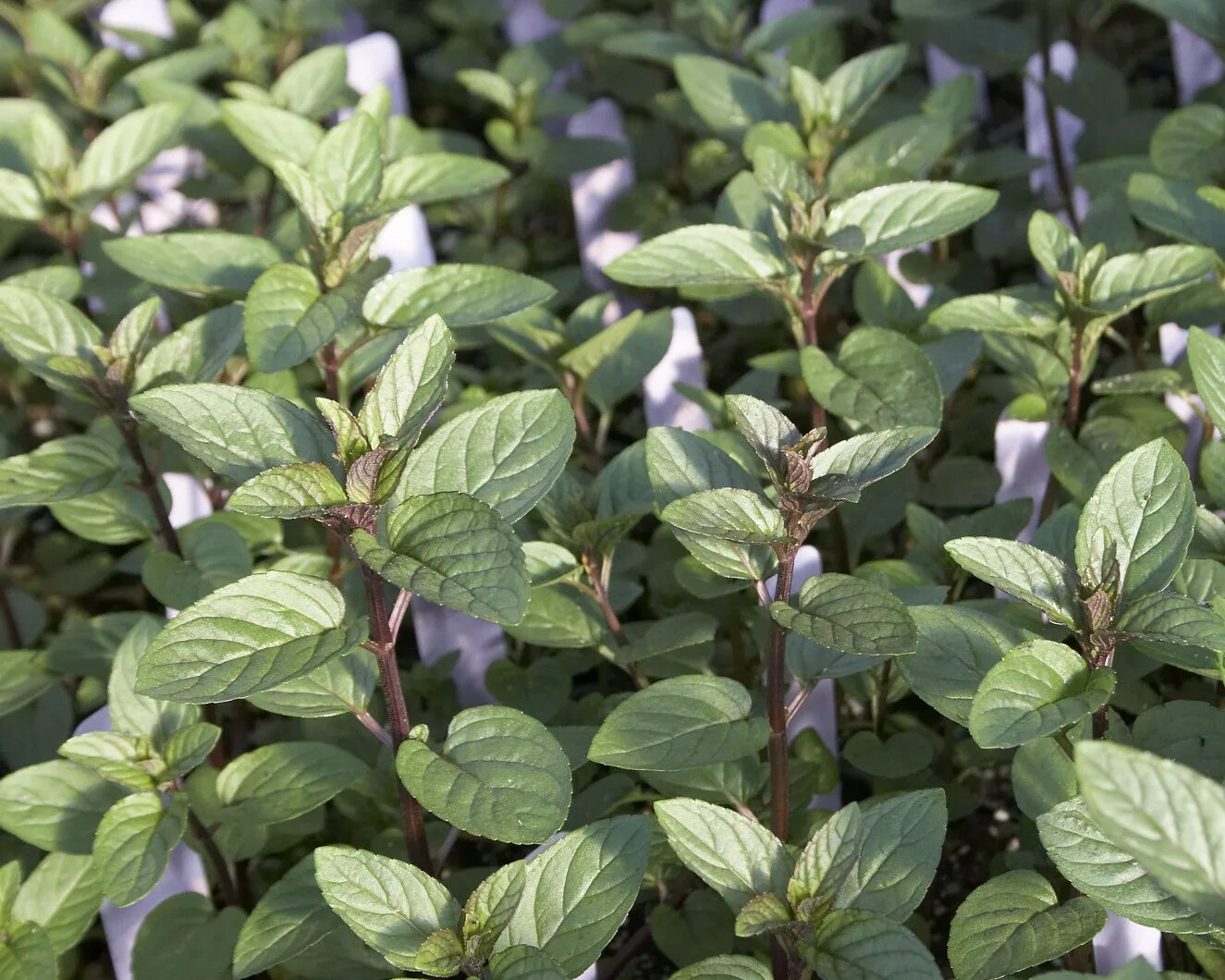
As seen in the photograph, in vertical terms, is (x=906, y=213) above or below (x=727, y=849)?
above

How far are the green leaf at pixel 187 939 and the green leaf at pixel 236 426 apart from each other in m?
0.55

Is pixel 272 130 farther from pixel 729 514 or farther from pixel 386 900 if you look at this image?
pixel 386 900

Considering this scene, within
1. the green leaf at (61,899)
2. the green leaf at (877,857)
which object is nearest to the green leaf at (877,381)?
the green leaf at (877,857)

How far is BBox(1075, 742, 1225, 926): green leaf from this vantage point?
3.03 ft

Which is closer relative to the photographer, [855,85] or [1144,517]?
[1144,517]

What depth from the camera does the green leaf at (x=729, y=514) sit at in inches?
47.2

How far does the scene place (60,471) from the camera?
1.52 meters

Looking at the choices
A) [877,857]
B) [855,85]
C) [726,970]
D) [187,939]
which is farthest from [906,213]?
[187,939]

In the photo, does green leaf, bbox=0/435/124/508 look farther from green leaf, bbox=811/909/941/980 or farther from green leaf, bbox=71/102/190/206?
green leaf, bbox=811/909/941/980

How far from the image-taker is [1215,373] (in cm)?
142

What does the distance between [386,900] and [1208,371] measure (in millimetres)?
986

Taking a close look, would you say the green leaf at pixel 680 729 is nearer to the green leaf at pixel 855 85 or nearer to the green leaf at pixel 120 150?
the green leaf at pixel 855 85

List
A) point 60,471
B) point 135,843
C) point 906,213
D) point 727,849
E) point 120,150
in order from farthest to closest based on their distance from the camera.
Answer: point 120,150 → point 906,213 → point 60,471 → point 135,843 → point 727,849

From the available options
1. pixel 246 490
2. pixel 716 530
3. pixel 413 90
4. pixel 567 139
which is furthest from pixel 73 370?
pixel 413 90
